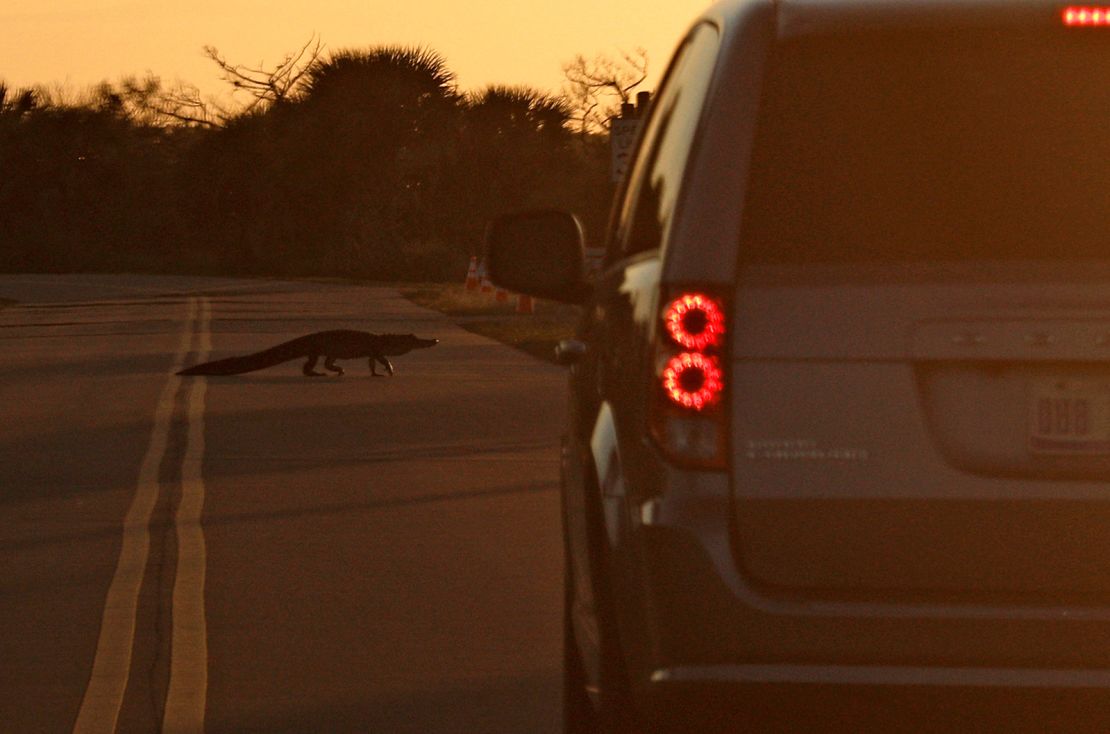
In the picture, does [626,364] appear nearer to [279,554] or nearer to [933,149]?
[933,149]

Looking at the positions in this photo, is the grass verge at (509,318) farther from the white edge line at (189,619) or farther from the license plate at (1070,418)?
the license plate at (1070,418)

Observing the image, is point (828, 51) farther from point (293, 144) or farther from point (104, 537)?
point (293, 144)

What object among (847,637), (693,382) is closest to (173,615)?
(693,382)

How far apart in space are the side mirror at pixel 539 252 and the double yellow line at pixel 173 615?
5.82ft

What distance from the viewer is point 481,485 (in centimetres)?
1203

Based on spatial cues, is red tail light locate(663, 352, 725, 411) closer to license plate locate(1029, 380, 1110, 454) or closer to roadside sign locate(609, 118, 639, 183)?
license plate locate(1029, 380, 1110, 454)

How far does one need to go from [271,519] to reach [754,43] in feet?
22.4

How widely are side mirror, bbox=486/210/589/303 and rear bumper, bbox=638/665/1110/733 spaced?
1.61m

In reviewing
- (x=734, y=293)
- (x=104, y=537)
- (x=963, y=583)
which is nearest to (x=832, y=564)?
(x=963, y=583)

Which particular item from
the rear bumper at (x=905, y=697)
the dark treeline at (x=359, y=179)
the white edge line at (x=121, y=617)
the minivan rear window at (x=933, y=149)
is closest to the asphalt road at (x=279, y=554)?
the white edge line at (x=121, y=617)

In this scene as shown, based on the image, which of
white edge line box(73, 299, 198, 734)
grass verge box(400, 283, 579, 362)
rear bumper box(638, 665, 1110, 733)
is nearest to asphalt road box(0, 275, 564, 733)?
white edge line box(73, 299, 198, 734)

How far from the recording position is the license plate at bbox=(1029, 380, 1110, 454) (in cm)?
379

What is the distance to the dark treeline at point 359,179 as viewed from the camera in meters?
67.8

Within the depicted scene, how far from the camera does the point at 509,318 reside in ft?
108
